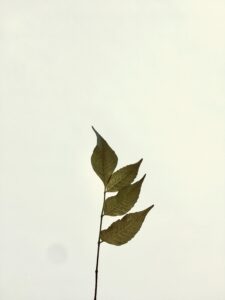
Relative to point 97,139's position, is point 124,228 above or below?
below

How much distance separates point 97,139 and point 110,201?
17 centimetres

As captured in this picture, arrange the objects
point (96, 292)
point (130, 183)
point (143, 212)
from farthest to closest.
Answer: point (130, 183) < point (143, 212) < point (96, 292)

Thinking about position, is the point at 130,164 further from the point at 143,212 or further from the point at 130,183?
the point at 143,212

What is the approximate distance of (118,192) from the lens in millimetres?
1158

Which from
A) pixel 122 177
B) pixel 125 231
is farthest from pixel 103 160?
pixel 125 231

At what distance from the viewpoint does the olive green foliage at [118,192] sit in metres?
1.10

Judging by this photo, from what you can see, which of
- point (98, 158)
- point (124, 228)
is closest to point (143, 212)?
point (124, 228)

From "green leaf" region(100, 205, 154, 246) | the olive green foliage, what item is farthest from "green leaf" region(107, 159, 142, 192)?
"green leaf" region(100, 205, 154, 246)

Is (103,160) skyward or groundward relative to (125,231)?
skyward

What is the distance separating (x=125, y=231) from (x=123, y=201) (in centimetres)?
8

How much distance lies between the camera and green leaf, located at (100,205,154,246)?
1098mm

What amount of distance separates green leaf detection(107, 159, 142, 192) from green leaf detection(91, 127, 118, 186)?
16 mm

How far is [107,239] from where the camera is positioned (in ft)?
3.61

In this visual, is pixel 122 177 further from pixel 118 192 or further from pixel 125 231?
pixel 125 231
